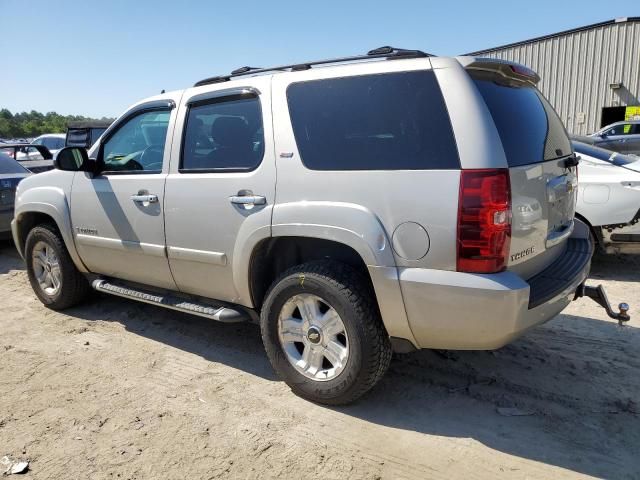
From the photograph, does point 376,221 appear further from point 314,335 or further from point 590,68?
point 590,68

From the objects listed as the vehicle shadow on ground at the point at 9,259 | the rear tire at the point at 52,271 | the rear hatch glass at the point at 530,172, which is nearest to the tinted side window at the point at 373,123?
the rear hatch glass at the point at 530,172

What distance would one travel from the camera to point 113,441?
117 inches

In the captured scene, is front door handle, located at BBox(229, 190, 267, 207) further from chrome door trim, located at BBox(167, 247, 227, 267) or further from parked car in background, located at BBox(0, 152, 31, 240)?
parked car in background, located at BBox(0, 152, 31, 240)

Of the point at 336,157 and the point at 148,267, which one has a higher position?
the point at 336,157

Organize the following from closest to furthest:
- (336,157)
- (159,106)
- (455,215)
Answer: (455,215) < (336,157) < (159,106)

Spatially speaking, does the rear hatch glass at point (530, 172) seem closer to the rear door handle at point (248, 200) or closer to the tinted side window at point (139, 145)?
the rear door handle at point (248, 200)

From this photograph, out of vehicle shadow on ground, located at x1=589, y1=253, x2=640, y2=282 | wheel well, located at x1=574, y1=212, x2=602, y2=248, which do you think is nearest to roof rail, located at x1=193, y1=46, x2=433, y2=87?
wheel well, located at x1=574, y1=212, x2=602, y2=248

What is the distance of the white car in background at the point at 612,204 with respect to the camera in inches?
215

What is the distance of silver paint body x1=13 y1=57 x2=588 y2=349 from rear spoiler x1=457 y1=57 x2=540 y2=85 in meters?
0.05

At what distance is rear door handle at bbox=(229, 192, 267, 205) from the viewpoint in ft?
10.8

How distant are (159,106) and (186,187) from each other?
82 cm

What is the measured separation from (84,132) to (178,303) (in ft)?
37.4

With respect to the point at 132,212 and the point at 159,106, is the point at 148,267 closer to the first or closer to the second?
the point at 132,212

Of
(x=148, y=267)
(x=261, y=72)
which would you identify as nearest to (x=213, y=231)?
(x=148, y=267)
